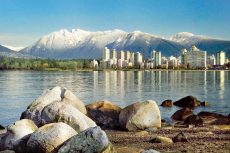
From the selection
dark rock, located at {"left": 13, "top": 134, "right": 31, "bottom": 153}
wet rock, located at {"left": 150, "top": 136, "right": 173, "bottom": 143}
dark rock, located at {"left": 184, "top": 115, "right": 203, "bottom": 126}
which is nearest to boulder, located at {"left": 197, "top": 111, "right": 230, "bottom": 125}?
dark rock, located at {"left": 184, "top": 115, "right": 203, "bottom": 126}

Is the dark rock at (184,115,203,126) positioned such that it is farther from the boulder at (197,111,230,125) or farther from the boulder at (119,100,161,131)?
the boulder at (119,100,161,131)

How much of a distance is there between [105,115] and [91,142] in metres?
15.1

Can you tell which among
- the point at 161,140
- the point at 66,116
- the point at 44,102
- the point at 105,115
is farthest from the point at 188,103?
the point at 66,116

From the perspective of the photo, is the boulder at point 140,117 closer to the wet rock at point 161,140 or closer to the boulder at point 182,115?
the wet rock at point 161,140

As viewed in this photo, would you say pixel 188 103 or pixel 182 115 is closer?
pixel 182 115

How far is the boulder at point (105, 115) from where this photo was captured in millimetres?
32844

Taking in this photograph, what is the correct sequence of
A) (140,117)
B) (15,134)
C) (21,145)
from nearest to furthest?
(21,145)
(15,134)
(140,117)

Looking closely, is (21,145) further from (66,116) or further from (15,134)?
(66,116)

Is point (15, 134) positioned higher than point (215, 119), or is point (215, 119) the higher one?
point (15, 134)

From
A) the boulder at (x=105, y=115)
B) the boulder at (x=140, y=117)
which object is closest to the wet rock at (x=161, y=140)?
the boulder at (x=140, y=117)

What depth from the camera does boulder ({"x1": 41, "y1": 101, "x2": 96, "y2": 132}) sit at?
24141 millimetres

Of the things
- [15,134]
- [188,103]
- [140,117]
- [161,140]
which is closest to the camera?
[15,134]

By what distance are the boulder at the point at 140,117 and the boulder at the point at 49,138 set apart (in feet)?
32.6

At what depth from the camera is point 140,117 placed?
30.5 metres
